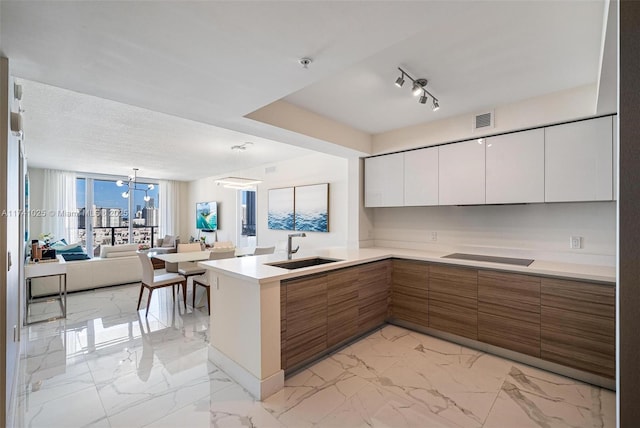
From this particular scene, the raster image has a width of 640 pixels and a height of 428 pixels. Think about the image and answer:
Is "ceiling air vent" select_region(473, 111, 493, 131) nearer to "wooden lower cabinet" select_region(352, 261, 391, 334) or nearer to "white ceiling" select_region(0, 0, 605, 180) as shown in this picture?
"white ceiling" select_region(0, 0, 605, 180)

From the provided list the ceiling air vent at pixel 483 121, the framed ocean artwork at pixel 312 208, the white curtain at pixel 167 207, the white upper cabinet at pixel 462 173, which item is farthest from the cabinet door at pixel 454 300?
the white curtain at pixel 167 207

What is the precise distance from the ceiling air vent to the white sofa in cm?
581

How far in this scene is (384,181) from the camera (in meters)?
3.61

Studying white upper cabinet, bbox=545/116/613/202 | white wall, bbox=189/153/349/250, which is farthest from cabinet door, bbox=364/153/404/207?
white upper cabinet, bbox=545/116/613/202

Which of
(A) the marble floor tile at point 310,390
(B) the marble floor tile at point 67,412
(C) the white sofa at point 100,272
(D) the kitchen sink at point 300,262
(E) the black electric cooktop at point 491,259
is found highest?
(E) the black electric cooktop at point 491,259

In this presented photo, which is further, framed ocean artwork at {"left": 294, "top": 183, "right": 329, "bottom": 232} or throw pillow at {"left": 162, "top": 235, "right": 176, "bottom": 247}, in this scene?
throw pillow at {"left": 162, "top": 235, "right": 176, "bottom": 247}

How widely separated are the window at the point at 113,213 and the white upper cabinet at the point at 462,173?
7837 millimetres

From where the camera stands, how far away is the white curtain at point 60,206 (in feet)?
22.7

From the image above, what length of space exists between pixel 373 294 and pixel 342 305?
50cm

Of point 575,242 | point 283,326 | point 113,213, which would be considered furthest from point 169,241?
point 575,242

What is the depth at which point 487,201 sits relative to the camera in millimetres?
2818

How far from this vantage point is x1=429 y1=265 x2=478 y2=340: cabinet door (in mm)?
2654

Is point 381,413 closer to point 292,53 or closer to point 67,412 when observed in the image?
point 67,412

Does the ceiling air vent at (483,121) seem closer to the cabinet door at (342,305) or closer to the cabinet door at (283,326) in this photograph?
the cabinet door at (342,305)
